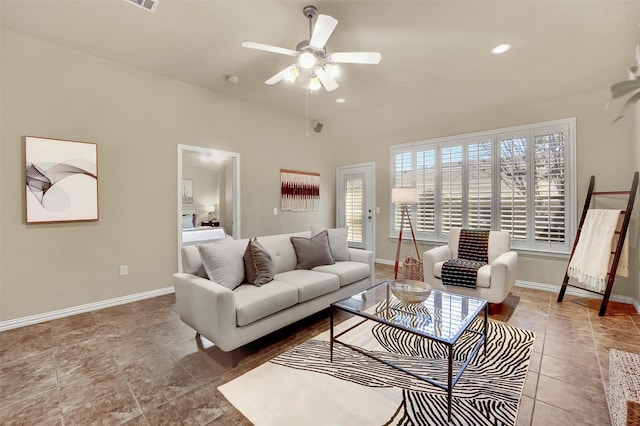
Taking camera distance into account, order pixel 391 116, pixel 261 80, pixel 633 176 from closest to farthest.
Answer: pixel 633 176
pixel 261 80
pixel 391 116

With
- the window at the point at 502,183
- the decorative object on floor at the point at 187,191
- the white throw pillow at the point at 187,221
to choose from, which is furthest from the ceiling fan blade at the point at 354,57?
the white throw pillow at the point at 187,221

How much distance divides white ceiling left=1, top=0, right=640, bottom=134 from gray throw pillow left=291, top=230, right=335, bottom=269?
2.08m

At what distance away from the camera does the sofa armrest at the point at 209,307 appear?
81.6 inches

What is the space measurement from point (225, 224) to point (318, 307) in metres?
4.56

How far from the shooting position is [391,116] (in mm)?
4918

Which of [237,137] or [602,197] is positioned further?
[237,137]

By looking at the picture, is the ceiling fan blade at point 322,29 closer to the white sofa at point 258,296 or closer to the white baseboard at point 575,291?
the white sofa at point 258,296

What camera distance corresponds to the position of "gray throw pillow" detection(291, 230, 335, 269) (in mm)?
3318

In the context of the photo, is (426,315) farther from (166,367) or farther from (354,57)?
(354,57)

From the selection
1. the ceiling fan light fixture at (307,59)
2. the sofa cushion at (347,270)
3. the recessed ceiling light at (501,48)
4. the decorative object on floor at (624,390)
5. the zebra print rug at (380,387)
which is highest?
the recessed ceiling light at (501,48)

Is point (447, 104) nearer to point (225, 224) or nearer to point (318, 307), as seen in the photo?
point (318, 307)

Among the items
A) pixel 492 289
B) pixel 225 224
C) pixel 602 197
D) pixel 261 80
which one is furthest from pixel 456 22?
pixel 225 224

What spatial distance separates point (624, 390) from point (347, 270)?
2.20 meters

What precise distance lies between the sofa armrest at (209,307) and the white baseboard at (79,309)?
5.15 ft
